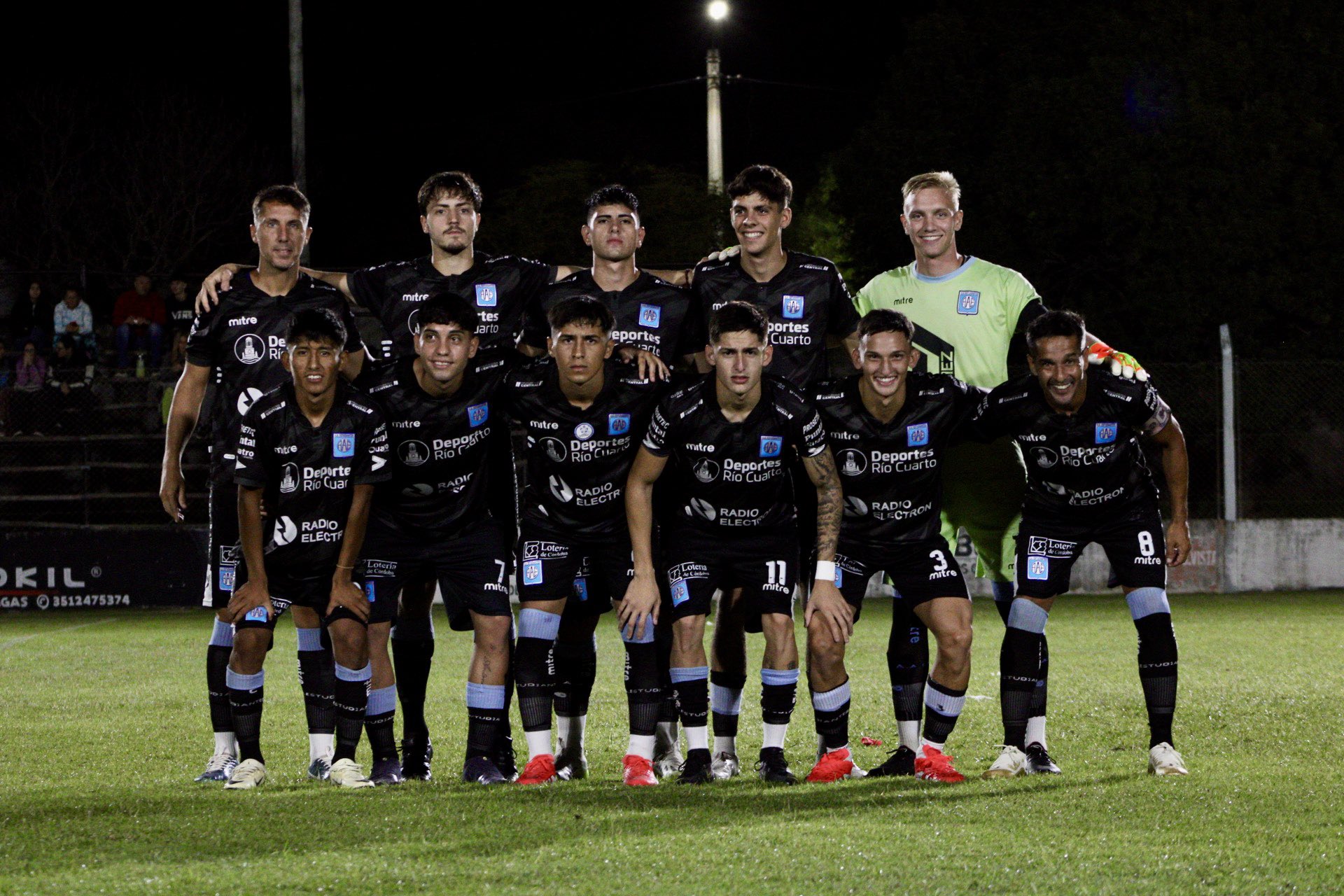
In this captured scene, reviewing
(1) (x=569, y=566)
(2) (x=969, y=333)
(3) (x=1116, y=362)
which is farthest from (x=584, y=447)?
(3) (x=1116, y=362)

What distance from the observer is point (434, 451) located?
627cm

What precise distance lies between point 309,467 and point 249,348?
80cm

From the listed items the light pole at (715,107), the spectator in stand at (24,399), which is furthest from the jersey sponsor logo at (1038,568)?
the light pole at (715,107)

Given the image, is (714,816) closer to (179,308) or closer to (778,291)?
(778,291)

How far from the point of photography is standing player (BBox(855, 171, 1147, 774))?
6773mm

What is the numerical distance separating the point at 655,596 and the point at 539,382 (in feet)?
3.30

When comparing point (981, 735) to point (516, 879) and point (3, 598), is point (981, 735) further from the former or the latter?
point (3, 598)

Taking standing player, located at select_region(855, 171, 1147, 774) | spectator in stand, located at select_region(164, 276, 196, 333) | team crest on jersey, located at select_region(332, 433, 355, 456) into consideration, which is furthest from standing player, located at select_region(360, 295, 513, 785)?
spectator in stand, located at select_region(164, 276, 196, 333)

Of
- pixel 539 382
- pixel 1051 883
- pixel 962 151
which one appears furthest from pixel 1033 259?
pixel 1051 883

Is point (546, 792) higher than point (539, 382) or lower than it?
lower

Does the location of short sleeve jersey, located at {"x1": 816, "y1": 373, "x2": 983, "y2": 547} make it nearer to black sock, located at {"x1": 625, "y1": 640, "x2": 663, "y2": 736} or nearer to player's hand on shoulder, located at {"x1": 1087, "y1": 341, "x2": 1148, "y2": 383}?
player's hand on shoulder, located at {"x1": 1087, "y1": 341, "x2": 1148, "y2": 383}

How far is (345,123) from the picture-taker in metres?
35.6

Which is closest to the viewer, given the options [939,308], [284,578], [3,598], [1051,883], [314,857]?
[1051,883]

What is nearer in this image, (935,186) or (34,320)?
(935,186)
